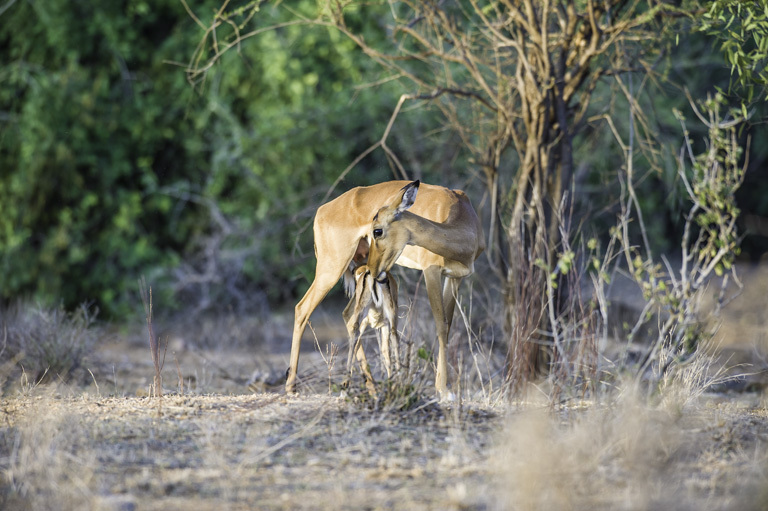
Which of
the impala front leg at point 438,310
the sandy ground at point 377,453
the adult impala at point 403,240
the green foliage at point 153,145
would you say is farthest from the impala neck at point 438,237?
the green foliage at point 153,145

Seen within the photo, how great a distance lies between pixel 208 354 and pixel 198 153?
5.02 m

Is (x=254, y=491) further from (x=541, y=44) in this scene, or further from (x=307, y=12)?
(x=307, y=12)

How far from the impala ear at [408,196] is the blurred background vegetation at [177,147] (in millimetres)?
6041

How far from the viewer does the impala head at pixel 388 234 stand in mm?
6211

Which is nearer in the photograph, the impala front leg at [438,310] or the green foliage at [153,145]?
the impala front leg at [438,310]

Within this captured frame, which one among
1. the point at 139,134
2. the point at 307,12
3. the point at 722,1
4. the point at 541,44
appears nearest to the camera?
the point at 722,1

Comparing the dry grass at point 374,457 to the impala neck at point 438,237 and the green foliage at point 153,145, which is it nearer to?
the impala neck at point 438,237

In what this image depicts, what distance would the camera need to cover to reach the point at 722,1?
19.7 feet

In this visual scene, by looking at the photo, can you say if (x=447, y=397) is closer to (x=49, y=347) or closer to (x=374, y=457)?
(x=374, y=457)

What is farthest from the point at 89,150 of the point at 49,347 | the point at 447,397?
the point at 447,397

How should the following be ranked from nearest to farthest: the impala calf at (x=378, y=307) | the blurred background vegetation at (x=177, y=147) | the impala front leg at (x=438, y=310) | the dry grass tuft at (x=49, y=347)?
the impala calf at (x=378, y=307) < the impala front leg at (x=438, y=310) < the dry grass tuft at (x=49, y=347) < the blurred background vegetation at (x=177, y=147)

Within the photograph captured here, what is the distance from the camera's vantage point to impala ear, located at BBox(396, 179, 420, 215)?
20.2 feet

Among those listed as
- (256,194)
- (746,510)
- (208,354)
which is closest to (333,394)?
(746,510)

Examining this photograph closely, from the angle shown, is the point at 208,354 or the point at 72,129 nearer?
the point at 208,354
